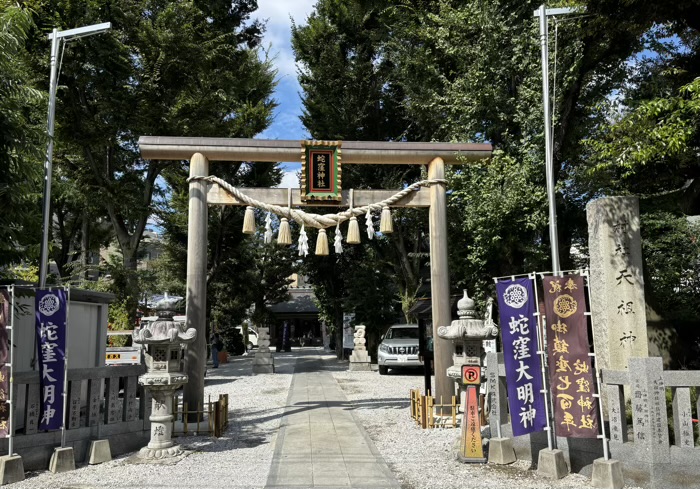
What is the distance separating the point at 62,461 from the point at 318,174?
6.48 m

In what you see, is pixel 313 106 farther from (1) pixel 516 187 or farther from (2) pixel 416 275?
(1) pixel 516 187

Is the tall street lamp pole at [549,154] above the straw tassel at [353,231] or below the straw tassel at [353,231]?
above

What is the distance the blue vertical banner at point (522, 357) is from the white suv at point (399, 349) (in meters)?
12.0

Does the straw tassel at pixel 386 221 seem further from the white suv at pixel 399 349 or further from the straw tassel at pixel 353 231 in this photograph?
the white suv at pixel 399 349

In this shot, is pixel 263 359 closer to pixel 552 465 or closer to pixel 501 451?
pixel 501 451

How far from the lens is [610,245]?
7.98m

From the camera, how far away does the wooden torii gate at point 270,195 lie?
961 centimetres

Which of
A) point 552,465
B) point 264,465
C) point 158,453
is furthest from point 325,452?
point 552,465

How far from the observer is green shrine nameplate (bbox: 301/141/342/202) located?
33.9 feet

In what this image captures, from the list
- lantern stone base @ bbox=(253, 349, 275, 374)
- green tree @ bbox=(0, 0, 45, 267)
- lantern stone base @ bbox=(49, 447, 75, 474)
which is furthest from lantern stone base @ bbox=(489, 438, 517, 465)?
lantern stone base @ bbox=(253, 349, 275, 374)

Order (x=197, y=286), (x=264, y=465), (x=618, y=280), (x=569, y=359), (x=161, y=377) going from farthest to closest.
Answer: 1. (x=197, y=286)
2. (x=618, y=280)
3. (x=161, y=377)
4. (x=264, y=465)
5. (x=569, y=359)

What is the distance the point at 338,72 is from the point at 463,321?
16779mm

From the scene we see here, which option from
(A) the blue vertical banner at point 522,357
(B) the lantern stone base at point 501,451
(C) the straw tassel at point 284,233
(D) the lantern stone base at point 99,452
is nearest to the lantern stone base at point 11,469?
(D) the lantern stone base at point 99,452

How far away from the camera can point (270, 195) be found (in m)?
10.5
